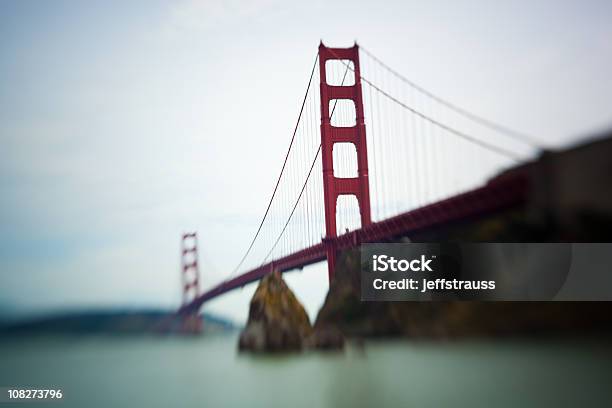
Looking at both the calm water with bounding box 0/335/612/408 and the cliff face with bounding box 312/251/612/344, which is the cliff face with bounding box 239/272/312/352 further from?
the cliff face with bounding box 312/251/612/344

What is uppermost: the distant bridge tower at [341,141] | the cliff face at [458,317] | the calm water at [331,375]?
the distant bridge tower at [341,141]

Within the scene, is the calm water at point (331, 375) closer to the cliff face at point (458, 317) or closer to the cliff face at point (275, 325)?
the cliff face at point (458, 317)

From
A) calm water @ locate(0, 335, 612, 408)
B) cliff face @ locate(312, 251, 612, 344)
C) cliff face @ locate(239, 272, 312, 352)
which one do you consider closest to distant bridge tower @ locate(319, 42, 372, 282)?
cliff face @ locate(239, 272, 312, 352)

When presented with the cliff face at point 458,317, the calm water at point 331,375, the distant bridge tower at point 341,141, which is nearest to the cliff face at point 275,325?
the calm water at point 331,375

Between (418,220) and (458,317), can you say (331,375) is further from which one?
(418,220)

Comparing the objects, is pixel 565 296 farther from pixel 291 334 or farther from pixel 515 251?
pixel 291 334

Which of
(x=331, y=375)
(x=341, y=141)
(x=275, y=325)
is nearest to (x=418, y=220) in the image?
(x=331, y=375)
